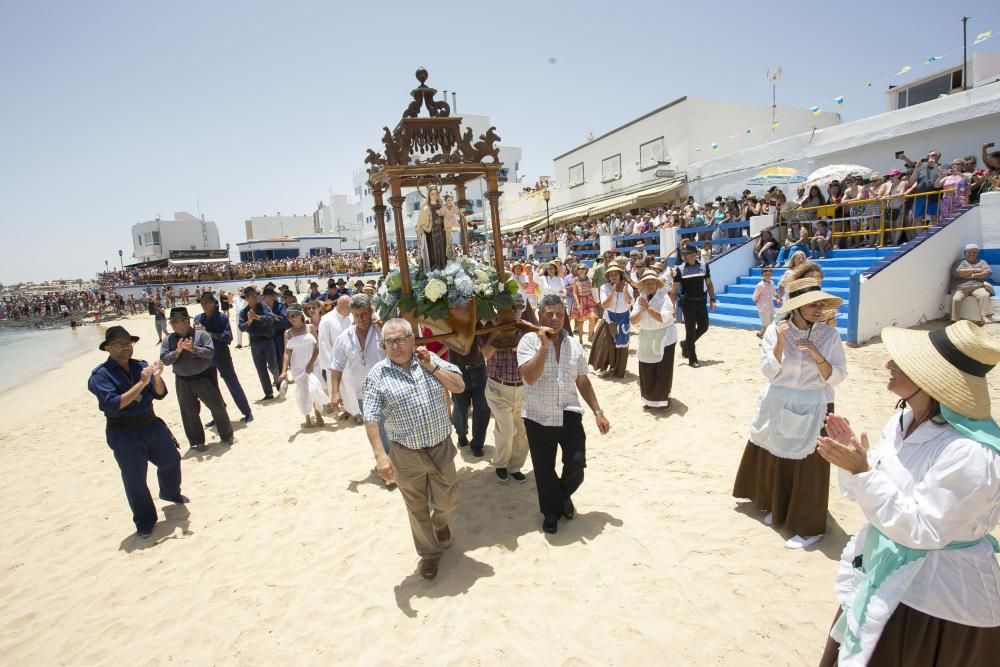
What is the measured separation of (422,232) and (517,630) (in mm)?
3830

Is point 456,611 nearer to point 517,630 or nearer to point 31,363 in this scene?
point 517,630

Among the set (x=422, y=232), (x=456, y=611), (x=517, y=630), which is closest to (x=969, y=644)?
(x=517, y=630)

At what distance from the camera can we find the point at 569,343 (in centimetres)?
428

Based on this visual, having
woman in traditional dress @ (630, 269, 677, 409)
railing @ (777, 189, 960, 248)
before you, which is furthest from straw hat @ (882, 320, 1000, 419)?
railing @ (777, 189, 960, 248)

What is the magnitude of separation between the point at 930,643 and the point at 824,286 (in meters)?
10.4

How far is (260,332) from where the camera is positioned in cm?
891

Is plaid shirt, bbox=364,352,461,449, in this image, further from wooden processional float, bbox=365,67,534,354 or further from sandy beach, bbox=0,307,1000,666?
wooden processional float, bbox=365,67,534,354

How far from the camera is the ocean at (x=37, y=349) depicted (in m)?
21.8

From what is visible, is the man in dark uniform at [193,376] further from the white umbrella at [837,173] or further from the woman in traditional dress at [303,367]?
the white umbrella at [837,173]

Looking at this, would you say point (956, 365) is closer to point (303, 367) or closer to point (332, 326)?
point (332, 326)

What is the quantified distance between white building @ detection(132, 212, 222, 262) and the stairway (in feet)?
237

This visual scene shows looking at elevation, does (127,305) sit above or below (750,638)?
above

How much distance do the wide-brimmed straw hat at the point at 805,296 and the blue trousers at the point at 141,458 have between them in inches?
227

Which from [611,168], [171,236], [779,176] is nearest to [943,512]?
[779,176]
